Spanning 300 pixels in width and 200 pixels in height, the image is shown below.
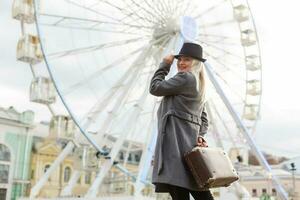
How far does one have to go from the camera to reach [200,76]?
3.64 meters

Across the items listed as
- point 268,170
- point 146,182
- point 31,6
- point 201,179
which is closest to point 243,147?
point 268,170

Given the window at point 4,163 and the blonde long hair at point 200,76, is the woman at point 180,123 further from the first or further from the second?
the window at point 4,163

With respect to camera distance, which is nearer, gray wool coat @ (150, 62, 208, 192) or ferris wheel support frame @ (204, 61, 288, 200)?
gray wool coat @ (150, 62, 208, 192)

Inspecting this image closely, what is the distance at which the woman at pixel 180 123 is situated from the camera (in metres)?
3.29

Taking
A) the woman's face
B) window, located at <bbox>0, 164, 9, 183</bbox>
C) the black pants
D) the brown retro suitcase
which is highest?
the woman's face

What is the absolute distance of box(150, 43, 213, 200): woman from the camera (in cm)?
329

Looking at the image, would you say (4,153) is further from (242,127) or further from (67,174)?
(242,127)

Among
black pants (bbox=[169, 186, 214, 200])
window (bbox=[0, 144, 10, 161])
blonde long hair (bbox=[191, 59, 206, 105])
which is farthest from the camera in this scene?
window (bbox=[0, 144, 10, 161])

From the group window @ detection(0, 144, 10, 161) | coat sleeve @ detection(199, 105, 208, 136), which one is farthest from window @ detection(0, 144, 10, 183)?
coat sleeve @ detection(199, 105, 208, 136)

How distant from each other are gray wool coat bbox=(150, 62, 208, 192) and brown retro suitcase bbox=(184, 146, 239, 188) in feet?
0.25

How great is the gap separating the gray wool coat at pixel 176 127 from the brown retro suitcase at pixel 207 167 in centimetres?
8

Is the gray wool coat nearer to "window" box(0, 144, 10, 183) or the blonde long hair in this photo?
the blonde long hair

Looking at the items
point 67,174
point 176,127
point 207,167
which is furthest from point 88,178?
point 207,167

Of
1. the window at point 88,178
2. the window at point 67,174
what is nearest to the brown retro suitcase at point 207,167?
the window at point 67,174
